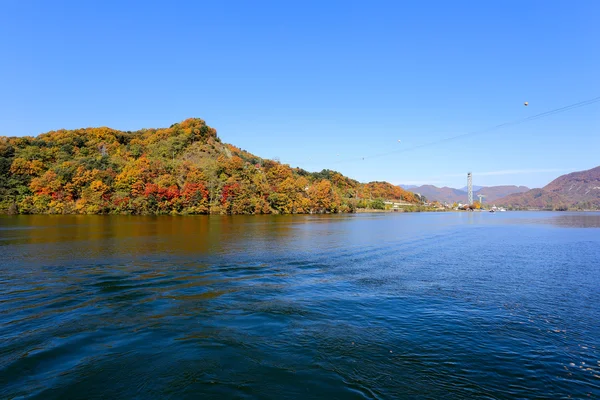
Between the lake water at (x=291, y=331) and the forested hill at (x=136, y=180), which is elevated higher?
the forested hill at (x=136, y=180)

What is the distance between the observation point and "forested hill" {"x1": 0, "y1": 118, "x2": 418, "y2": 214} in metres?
87.6

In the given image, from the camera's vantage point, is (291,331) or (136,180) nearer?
(291,331)

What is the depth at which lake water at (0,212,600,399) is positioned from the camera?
661 cm

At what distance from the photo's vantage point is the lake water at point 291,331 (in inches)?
260

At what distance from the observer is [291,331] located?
30.5 ft

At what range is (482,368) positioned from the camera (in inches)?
291

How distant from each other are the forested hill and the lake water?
7597 cm

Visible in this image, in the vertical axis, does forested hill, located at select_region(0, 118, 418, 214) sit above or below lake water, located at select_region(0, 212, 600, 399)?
above

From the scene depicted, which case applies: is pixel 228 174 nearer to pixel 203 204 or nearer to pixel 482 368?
pixel 203 204

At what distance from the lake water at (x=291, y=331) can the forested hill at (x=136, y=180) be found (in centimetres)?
7597

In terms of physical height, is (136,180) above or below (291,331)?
above

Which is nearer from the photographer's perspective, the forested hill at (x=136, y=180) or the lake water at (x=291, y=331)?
the lake water at (x=291, y=331)

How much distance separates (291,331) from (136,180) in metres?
94.5

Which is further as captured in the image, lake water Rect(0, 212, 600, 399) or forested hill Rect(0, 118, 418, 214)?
forested hill Rect(0, 118, 418, 214)
